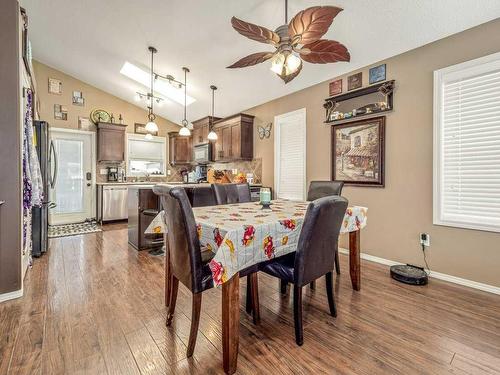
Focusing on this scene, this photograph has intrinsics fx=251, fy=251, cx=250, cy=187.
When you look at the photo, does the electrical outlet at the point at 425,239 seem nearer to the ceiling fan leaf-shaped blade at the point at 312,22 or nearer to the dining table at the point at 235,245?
the dining table at the point at 235,245

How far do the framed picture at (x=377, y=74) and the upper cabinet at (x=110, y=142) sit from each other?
539 centimetres

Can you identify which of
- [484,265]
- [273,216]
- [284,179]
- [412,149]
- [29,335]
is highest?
[412,149]

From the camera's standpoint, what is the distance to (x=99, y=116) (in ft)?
19.6

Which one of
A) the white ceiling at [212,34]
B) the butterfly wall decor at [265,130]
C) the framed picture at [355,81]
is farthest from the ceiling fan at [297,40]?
the butterfly wall decor at [265,130]

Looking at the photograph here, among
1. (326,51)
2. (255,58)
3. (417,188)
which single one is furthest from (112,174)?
(417,188)

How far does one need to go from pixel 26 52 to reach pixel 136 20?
1.35m

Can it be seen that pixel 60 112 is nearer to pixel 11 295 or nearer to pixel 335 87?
pixel 11 295

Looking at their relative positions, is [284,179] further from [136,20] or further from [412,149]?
[136,20]

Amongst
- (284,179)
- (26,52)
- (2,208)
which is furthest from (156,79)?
(2,208)

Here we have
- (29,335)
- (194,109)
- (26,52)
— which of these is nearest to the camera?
(29,335)

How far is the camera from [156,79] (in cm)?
496

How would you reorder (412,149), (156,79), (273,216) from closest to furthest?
(273,216), (412,149), (156,79)

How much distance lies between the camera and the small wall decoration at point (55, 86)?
5.43m

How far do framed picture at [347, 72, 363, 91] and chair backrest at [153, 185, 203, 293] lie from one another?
2990 millimetres
